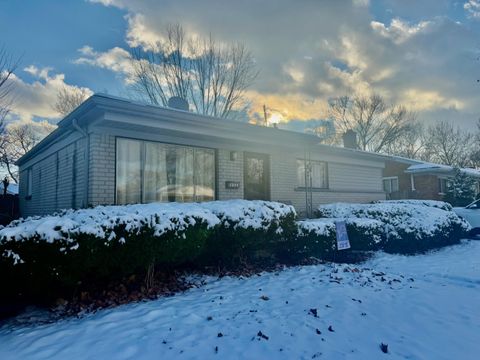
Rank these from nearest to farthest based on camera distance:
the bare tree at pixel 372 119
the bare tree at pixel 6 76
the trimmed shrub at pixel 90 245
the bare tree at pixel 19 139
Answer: the trimmed shrub at pixel 90 245
the bare tree at pixel 6 76
the bare tree at pixel 19 139
the bare tree at pixel 372 119

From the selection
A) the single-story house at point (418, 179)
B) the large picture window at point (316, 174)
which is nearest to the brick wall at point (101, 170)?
the large picture window at point (316, 174)

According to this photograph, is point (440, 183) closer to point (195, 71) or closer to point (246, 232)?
point (195, 71)

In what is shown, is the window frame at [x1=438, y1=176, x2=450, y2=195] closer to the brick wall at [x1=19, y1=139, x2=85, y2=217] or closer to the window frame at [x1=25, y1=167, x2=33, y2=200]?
the brick wall at [x1=19, y1=139, x2=85, y2=217]

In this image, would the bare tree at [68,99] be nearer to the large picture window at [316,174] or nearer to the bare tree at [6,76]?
the bare tree at [6,76]

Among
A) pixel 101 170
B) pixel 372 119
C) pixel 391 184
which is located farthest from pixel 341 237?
pixel 372 119

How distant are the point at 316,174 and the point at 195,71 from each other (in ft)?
46.6

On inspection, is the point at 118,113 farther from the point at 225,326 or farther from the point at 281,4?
the point at 281,4

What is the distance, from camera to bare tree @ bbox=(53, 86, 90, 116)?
23609mm

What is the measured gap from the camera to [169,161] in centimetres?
816

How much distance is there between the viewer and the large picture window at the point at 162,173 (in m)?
7.38

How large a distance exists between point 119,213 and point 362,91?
3561cm

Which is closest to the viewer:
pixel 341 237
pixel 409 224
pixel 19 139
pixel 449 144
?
pixel 341 237

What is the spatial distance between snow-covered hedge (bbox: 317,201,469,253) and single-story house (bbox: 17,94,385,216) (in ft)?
5.80

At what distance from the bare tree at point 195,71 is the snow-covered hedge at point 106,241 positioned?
60.6 feet
